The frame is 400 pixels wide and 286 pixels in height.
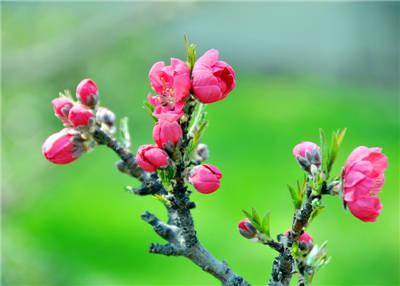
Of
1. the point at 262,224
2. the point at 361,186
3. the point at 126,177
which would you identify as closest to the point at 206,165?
the point at 262,224

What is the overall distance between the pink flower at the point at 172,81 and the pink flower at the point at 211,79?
0.05 ft

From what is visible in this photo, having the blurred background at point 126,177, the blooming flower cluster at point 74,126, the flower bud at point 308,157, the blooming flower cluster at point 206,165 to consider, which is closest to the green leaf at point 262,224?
the blooming flower cluster at point 206,165

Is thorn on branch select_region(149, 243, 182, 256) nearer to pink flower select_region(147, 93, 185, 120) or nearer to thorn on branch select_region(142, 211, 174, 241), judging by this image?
thorn on branch select_region(142, 211, 174, 241)

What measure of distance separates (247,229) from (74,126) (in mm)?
344

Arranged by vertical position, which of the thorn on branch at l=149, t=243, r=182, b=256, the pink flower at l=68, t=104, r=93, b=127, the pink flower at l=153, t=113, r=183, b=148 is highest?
the pink flower at l=68, t=104, r=93, b=127

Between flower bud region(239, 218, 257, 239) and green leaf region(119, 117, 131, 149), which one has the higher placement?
green leaf region(119, 117, 131, 149)

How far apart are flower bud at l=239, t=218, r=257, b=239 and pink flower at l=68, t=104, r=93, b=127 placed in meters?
0.31

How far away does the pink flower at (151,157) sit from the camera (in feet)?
3.07

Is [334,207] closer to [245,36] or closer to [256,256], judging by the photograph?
[256,256]

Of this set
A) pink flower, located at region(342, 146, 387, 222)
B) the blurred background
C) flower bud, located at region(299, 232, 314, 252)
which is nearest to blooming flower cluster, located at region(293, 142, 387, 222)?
pink flower, located at region(342, 146, 387, 222)

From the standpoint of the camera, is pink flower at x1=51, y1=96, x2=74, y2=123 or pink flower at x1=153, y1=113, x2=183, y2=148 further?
pink flower at x1=51, y1=96, x2=74, y2=123

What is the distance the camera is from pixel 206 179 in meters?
0.96

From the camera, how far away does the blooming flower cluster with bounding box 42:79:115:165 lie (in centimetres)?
108

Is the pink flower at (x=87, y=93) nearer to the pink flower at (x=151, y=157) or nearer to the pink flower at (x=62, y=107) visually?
the pink flower at (x=62, y=107)
